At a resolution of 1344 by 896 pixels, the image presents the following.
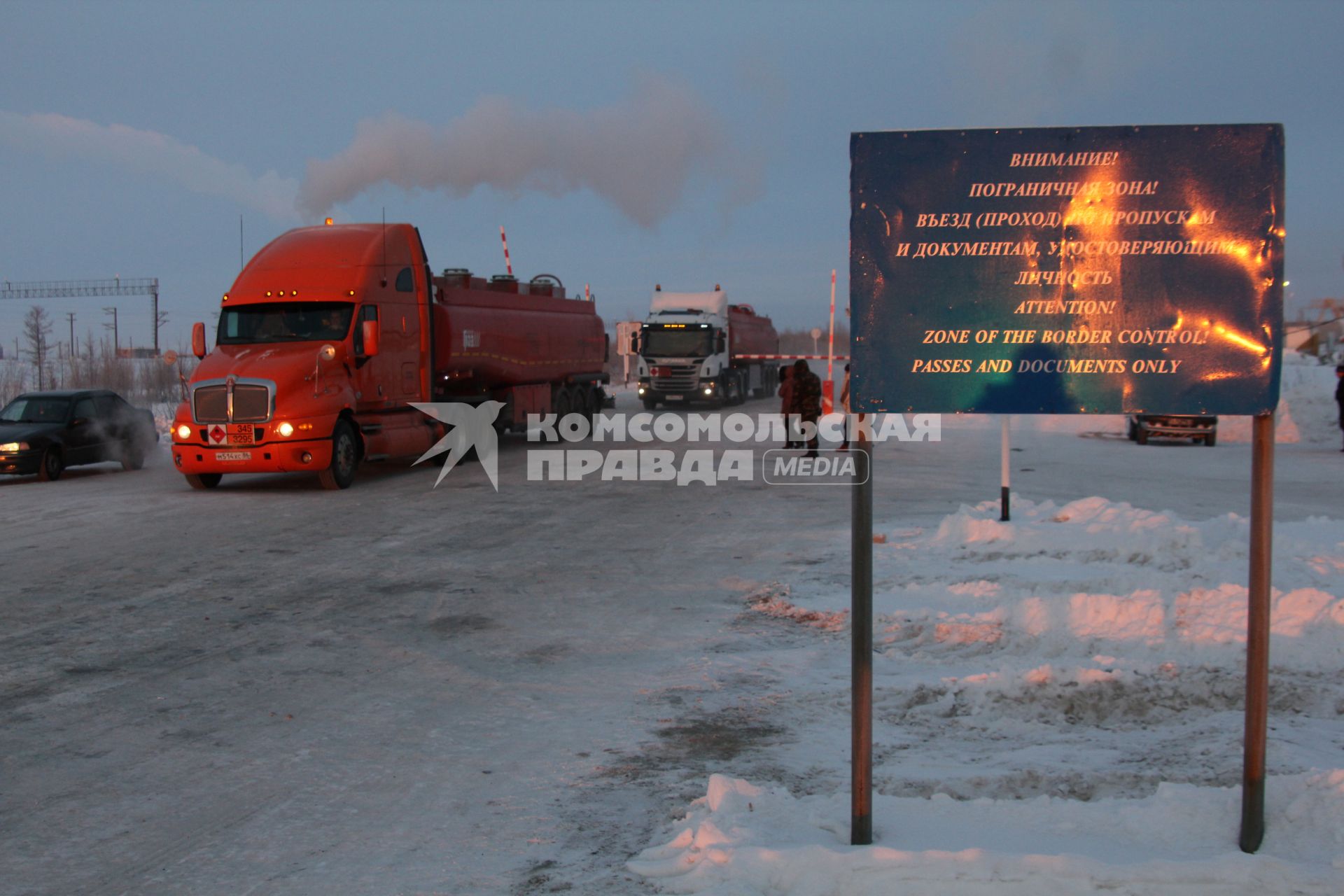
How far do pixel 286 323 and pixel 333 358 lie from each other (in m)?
1.38

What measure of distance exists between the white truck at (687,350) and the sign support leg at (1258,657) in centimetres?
3335

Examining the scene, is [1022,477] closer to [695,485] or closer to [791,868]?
[695,485]

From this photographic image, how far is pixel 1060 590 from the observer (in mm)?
8852

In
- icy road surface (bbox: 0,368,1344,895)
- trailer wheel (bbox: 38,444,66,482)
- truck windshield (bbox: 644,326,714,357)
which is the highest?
truck windshield (bbox: 644,326,714,357)

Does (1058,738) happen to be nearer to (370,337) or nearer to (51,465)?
(370,337)

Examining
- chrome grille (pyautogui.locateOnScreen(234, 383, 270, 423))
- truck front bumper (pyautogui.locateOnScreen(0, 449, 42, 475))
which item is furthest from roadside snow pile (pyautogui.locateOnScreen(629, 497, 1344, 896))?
truck front bumper (pyautogui.locateOnScreen(0, 449, 42, 475))

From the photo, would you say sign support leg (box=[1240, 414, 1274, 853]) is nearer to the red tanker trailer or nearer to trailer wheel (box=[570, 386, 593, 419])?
the red tanker trailer

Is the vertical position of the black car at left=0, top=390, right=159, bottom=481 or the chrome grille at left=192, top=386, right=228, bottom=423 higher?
the chrome grille at left=192, top=386, right=228, bottom=423

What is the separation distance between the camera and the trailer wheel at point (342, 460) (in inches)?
673

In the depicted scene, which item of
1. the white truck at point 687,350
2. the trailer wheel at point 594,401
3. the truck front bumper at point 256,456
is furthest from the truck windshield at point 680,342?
the truck front bumper at point 256,456

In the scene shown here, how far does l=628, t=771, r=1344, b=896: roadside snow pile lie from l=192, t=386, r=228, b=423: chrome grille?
1337 cm

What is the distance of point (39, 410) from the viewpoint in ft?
64.7

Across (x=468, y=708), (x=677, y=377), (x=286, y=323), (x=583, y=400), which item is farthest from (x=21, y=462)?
(x=677, y=377)

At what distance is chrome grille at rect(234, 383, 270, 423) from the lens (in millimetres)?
16172
